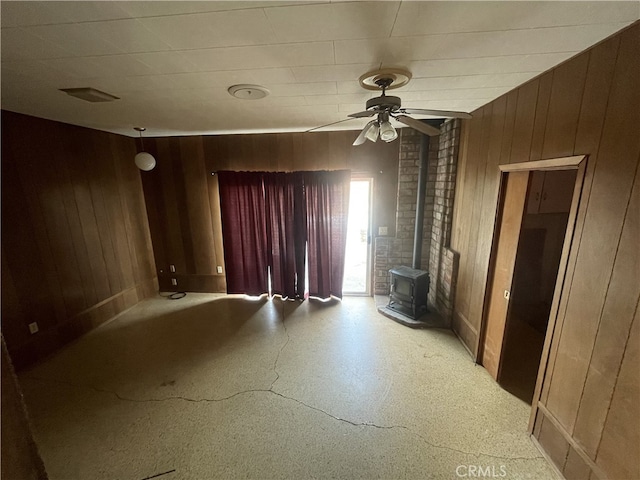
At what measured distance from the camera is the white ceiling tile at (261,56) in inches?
54.7

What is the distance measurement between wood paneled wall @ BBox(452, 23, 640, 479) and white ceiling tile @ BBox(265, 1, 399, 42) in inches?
46.6

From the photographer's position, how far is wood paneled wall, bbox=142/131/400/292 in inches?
147

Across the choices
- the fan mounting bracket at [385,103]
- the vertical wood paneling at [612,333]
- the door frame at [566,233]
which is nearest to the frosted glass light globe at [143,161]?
the fan mounting bracket at [385,103]

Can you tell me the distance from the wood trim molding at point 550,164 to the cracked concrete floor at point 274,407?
6.26ft

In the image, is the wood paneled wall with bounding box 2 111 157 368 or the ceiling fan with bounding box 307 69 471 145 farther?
the wood paneled wall with bounding box 2 111 157 368

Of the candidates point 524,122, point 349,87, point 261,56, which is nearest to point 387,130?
point 349,87

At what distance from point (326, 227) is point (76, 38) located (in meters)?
2.95

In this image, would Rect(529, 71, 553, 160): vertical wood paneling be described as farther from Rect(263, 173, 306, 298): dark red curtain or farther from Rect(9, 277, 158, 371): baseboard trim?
Rect(9, 277, 158, 371): baseboard trim

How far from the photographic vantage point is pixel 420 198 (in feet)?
11.6

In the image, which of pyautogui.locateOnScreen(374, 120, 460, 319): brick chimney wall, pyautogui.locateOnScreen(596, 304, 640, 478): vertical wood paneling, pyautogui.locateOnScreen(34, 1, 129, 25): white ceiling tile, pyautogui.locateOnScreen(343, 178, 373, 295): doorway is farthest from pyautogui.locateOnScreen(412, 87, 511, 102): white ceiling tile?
pyautogui.locateOnScreen(34, 1, 129, 25): white ceiling tile

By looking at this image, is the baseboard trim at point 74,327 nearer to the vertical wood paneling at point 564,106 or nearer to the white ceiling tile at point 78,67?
the white ceiling tile at point 78,67

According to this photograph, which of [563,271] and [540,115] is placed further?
[540,115]

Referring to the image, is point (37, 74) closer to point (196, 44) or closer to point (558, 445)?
point (196, 44)

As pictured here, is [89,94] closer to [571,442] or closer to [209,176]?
[209,176]
